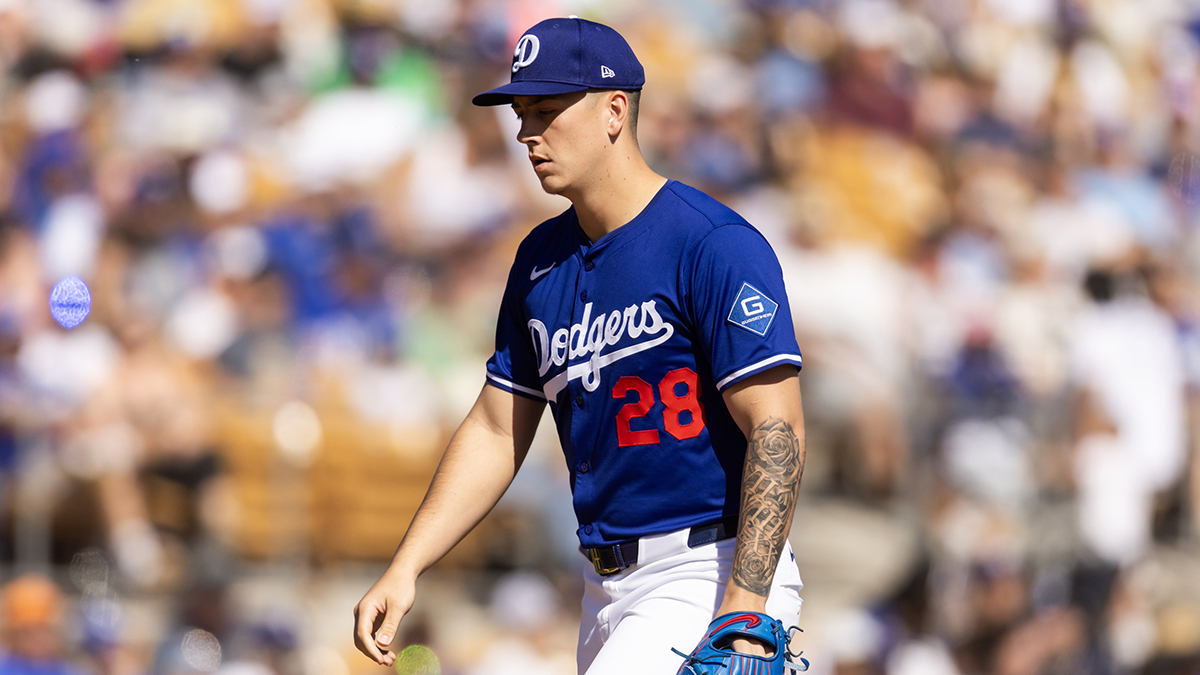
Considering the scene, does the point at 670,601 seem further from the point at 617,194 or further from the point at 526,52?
the point at 526,52

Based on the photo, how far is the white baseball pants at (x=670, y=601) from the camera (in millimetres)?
2582

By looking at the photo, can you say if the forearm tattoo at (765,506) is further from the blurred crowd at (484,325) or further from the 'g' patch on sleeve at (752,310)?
the blurred crowd at (484,325)

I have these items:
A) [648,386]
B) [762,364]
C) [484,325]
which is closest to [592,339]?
[648,386]

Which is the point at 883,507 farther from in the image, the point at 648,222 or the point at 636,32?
the point at 648,222

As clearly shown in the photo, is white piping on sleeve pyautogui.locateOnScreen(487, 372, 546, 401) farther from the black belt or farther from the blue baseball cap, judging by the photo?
the blue baseball cap

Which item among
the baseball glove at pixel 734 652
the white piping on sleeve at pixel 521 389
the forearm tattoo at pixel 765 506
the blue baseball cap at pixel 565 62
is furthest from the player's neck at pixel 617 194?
the baseball glove at pixel 734 652

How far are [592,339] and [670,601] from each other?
1.87ft

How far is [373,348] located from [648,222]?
4.30 meters

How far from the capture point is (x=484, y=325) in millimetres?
6996

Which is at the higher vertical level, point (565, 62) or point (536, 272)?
point (565, 62)

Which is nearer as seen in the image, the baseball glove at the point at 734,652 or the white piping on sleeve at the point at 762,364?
the baseball glove at the point at 734,652

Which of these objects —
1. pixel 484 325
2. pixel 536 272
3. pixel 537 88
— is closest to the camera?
pixel 537 88

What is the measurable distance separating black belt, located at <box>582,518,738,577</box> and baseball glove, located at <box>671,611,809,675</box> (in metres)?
0.29

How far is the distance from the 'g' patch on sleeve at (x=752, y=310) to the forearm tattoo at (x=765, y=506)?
0.19m
